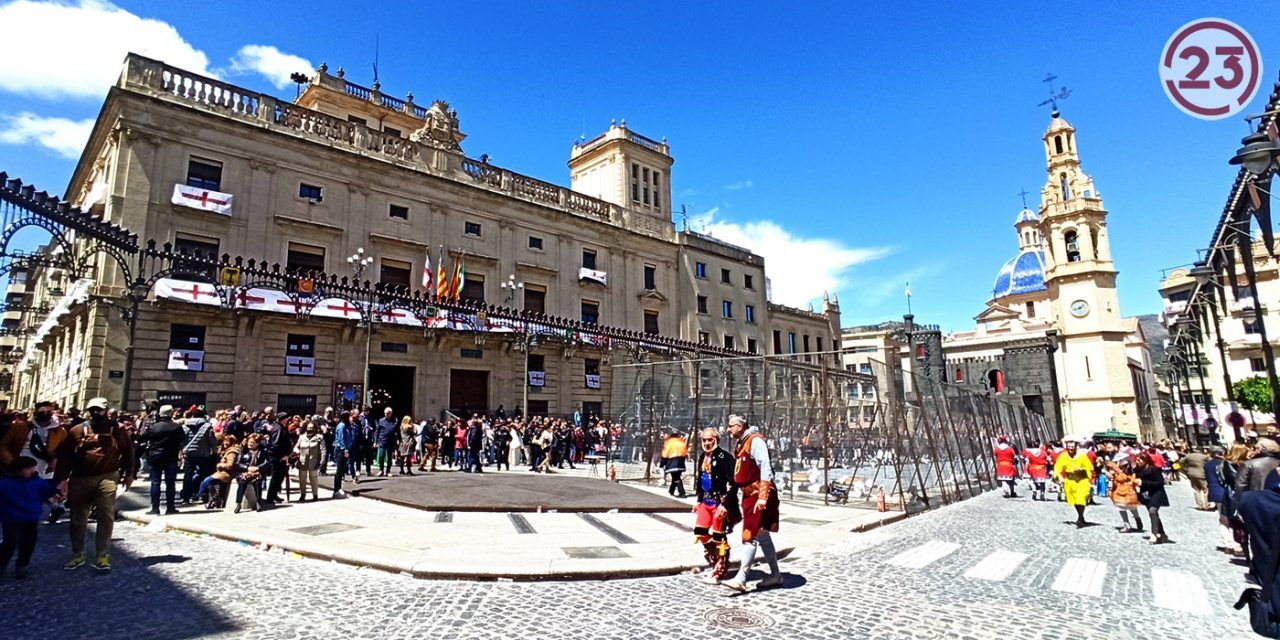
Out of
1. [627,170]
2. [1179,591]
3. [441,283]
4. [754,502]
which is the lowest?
[1179,591]

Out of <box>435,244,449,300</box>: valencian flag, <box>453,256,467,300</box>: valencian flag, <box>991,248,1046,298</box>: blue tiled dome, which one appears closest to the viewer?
<box>435,244,449,300</box>: valencian flag

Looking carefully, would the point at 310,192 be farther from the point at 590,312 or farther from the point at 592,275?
the point at 590,312

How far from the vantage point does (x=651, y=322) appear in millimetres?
36906

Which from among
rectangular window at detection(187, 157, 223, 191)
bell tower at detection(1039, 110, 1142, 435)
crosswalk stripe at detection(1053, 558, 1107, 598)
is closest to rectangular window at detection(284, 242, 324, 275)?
rectangular window at detection(187, 157, 223, 191)

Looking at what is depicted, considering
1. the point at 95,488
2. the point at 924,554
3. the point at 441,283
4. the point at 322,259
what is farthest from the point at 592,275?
the point at 95,488

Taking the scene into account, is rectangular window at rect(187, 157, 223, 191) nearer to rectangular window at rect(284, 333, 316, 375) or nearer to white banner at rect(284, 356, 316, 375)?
rectangular window at rect(284, 333, 316, 375)

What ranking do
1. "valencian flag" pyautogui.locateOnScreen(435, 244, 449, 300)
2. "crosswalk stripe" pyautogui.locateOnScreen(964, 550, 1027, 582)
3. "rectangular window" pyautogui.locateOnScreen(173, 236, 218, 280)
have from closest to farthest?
"crosswalk stripe" pyautogui.locateOnScreen(964, 550, 1027, 582)
"rectangular window" pyautogui.locateOnScreen(173, 236, 218, 280)
"valencian flag" pyautogui.locateOnScreen(435, 244, 449, 300)

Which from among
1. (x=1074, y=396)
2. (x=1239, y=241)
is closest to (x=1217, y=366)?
(x=1074, y=396)

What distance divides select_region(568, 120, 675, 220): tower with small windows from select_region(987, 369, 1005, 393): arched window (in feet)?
108

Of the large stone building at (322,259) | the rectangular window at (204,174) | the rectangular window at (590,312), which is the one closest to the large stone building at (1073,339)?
the rectangular window at (590,312)

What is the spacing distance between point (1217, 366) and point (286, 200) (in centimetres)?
7233

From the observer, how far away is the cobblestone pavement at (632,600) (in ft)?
16.5

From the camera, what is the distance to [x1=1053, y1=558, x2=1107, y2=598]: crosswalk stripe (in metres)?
6.59

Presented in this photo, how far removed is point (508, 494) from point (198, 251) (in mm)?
17470
